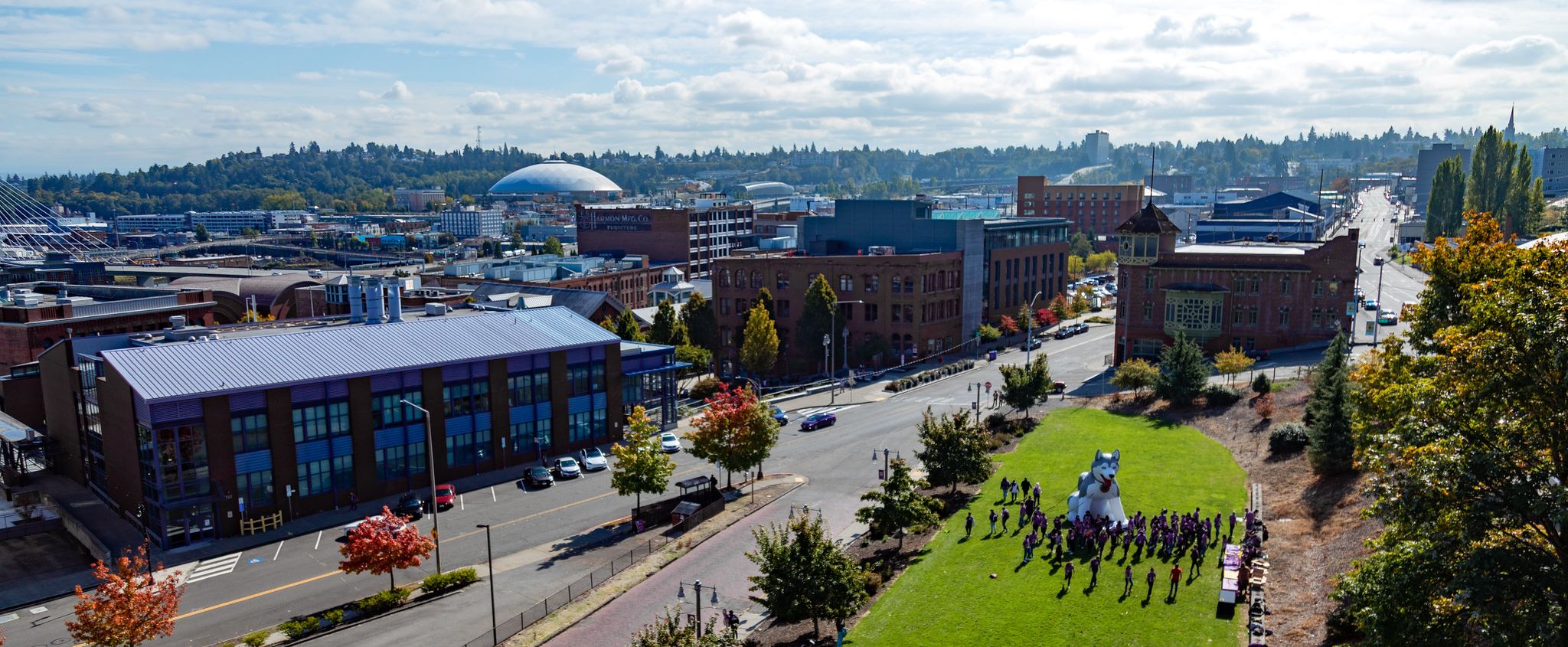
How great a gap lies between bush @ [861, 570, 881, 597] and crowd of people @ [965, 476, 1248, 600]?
561 centimetres

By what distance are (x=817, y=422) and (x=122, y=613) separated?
146 ft

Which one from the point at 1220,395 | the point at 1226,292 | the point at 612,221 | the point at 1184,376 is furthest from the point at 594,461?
the point at 612,221

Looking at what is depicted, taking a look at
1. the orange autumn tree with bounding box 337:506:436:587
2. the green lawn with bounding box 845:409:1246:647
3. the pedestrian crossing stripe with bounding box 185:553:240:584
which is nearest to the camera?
the green lawn with bounding box 845:409:1246:647

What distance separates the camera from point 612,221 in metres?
170

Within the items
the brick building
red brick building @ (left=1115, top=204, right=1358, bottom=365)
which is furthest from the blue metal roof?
the brick building

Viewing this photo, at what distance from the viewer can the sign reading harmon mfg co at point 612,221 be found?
550ft

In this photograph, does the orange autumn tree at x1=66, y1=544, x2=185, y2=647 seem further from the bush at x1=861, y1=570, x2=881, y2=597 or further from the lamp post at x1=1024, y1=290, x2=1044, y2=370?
the lamp post at x1=1024, y1=290, x2=1044, y2=370

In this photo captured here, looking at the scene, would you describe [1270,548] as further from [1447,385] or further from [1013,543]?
[1447,385]

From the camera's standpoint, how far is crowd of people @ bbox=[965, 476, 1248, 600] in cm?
3725

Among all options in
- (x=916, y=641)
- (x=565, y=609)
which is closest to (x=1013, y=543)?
(x=916, y=641)

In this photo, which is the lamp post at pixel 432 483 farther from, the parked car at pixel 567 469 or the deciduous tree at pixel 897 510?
the deciduous tree at pixel 897 510

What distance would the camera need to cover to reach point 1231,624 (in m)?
32.5

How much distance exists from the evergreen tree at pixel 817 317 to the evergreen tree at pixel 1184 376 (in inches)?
1304

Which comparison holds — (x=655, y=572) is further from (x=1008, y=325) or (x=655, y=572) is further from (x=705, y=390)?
(x=1008, y=325)
